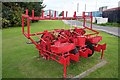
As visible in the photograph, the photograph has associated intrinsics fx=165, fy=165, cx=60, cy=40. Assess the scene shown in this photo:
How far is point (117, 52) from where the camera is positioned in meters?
6.87

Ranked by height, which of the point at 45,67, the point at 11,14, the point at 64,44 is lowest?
the point at 45,67

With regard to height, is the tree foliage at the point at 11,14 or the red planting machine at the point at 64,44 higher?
the tree foliage at the point at 11,14

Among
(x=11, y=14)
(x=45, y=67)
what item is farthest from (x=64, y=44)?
(x=11, y=14)

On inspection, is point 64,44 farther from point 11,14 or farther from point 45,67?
point 11,14

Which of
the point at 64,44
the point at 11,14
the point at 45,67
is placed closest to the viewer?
the point at 64,44

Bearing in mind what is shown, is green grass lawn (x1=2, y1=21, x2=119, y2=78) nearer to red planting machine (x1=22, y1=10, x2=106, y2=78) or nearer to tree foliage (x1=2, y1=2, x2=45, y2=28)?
red planting machine (x1=22, y1=10, x2=106, y2=78)

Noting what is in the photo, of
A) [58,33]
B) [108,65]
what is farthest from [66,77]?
[58,33]

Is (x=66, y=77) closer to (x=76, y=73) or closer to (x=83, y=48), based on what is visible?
(x=76, y=73)

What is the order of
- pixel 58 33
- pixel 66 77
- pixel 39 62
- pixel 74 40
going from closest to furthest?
pixel 66 77
pixel 74 40
pixel 39 62
pixel 58 33

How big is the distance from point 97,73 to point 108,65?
2.75ft

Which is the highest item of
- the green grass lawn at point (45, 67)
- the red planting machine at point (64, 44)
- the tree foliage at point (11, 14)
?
the tree foliage at point (11, 14)

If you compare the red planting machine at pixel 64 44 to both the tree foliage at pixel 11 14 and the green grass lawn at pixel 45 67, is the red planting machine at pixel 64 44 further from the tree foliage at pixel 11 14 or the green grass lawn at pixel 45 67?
the tree foliage at pixel 11 14

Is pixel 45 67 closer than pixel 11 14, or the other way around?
pixel 45 67

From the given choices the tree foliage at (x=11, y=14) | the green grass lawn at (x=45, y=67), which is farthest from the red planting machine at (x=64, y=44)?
the tree foliage at (x=11, y=14)
